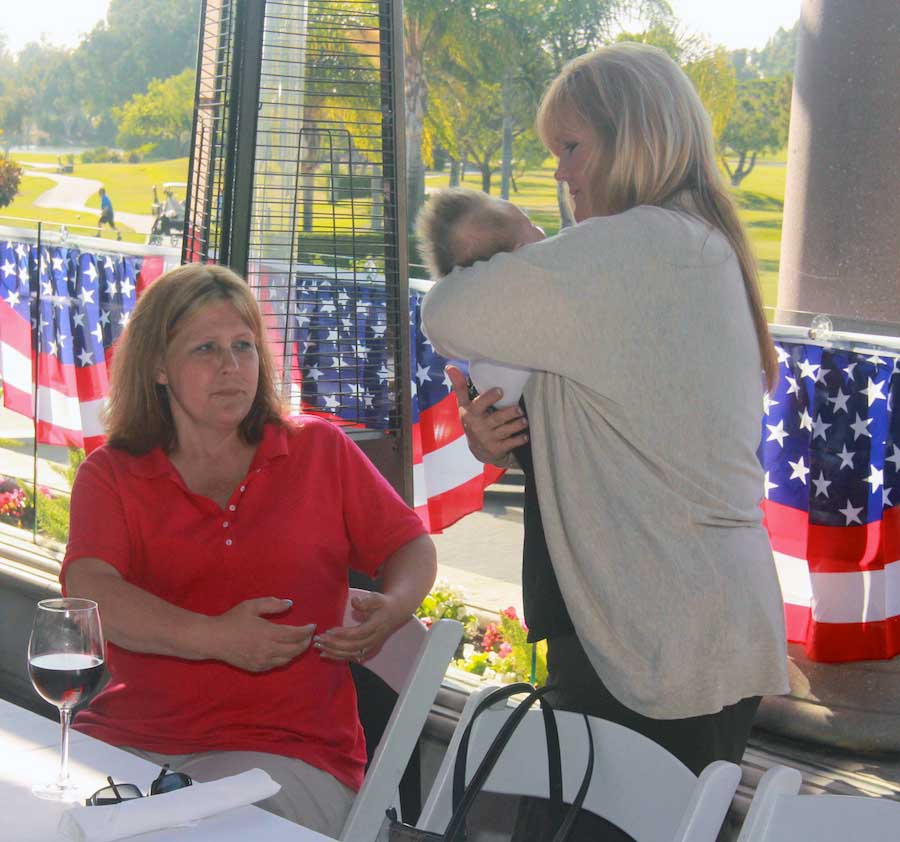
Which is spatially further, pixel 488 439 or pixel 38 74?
pixel 38 74

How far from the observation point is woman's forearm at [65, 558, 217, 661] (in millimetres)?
1823

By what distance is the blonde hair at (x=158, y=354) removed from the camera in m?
2.09

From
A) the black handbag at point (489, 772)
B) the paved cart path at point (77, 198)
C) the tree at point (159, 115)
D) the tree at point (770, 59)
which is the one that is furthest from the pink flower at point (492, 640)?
the tree at point (770, 59)

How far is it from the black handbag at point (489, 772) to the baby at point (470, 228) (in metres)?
0.60

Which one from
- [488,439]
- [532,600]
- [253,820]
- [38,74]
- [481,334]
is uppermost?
[38,74]

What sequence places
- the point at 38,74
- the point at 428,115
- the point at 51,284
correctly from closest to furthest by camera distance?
1. the point at 51,284
2. the point at 38,74
3. the point at 428,115

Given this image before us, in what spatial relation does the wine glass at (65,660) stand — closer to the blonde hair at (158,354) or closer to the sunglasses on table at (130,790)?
the sunglasses on table at (130,790)

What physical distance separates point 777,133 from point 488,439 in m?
17.8

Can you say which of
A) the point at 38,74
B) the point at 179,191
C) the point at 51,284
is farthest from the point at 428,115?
the point at 51,284

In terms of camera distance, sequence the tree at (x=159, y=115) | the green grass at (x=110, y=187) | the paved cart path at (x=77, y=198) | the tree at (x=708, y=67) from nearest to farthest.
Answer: the green grass at (x=110, y=187) < the paved cart path at (x=77, y=198) < the tree at (x=159, y=115) < the tree at (x=708, y=67)

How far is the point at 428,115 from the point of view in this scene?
1758 cm

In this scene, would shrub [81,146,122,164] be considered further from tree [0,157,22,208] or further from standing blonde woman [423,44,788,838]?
standing blonde woman [423,44,788,838]

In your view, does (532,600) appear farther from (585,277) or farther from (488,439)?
(585,277)

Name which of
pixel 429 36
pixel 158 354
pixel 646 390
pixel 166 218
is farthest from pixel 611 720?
pixel 429 36
